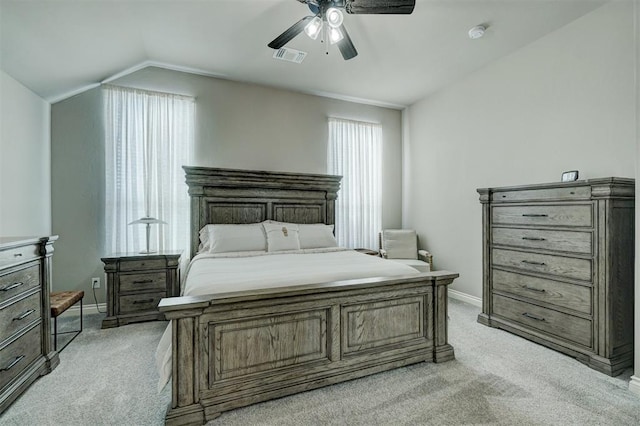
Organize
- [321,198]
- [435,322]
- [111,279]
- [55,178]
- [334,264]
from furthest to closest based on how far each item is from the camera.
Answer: [321,198] → [55,178] → [111,279] → [334,264] → [435,322]

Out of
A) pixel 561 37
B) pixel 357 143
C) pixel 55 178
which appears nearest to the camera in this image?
pixel 561 37

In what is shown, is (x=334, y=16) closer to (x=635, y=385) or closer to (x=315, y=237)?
(x=315, y=237)

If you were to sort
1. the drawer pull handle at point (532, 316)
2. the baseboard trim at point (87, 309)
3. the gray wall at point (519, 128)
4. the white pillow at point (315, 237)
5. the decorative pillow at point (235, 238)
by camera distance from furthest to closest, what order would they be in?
the white pillow at point (315, 237)
the baseboard trim at point (87, 309)
the decorative pillow at point (235, 238)
the drawer pull handle at point (532, 316)
the gray wall at point (519, 128)

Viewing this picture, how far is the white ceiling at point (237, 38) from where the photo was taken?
95.8 inches

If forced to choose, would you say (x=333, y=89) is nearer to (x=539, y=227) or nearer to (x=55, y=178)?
(x=539, y=227)

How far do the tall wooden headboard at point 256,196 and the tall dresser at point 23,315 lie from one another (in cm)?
157

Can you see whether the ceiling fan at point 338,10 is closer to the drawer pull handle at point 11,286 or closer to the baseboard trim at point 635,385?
the drawer pull handle at point 11,286

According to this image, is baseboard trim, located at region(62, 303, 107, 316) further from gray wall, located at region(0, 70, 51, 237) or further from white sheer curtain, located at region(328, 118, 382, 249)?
white sheer curtain, located at region(328, 118, 382, 249)

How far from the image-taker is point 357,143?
4797 mm

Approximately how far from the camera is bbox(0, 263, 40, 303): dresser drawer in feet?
6.04

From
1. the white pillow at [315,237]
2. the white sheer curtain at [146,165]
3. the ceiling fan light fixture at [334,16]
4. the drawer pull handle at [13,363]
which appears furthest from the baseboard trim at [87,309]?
the ceiling fan light fixture at [334,16]

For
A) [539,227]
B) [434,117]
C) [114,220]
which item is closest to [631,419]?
[539,227]

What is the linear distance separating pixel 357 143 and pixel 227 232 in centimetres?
254

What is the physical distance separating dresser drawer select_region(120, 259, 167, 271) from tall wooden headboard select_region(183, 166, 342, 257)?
17.7 inches
